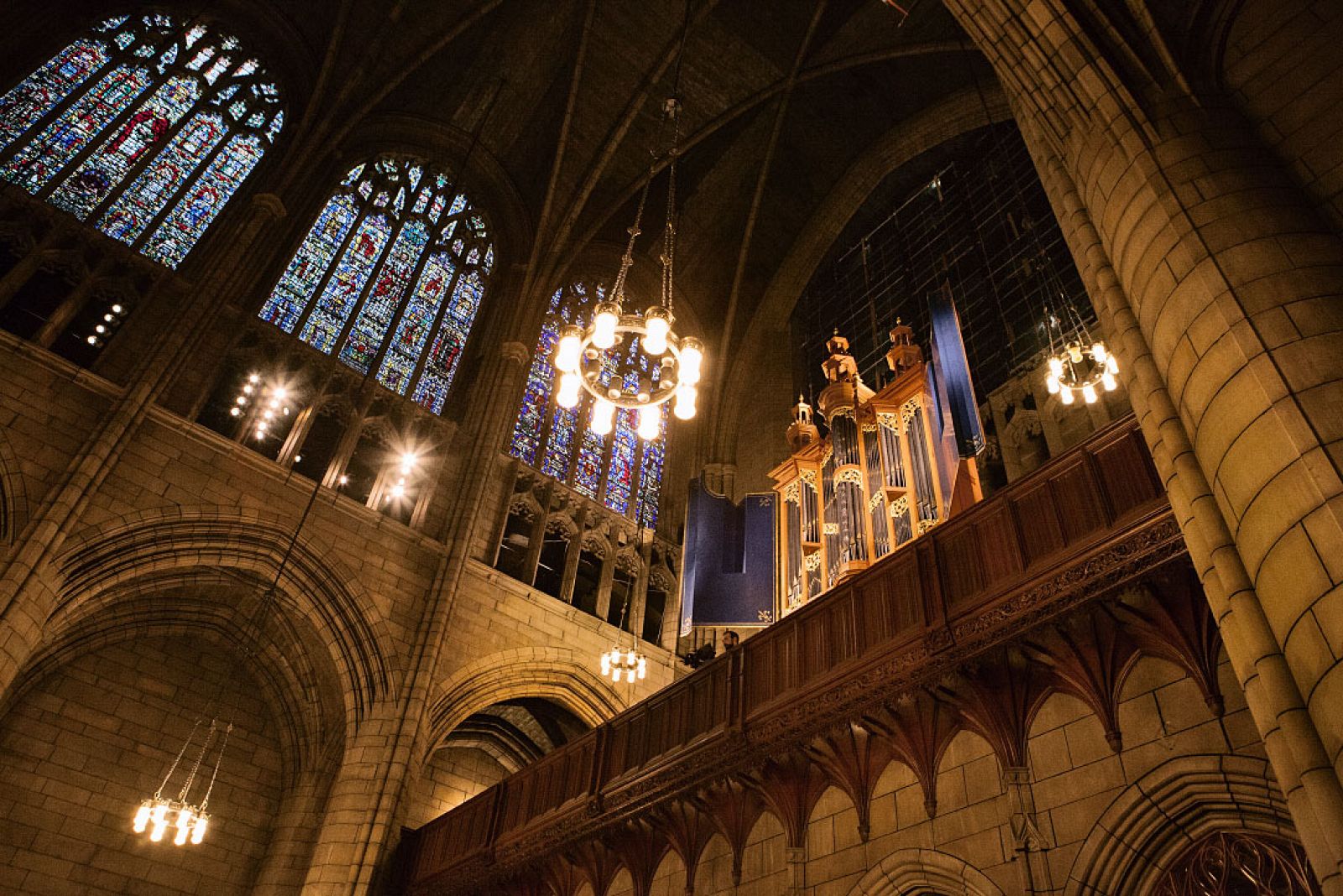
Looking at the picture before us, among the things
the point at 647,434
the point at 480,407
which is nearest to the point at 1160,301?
the point at 647,434

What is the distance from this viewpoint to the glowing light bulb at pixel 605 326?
8438mm

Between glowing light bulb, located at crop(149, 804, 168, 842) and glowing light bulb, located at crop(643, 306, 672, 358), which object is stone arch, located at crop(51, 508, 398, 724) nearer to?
glowing light bulb, located at crop(149, 804, 168, 842)

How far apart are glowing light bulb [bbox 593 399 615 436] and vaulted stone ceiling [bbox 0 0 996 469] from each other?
9085mm

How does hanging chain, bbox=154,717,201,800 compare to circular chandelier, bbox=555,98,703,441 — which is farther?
hanging chain, bbox=154,717,201,800

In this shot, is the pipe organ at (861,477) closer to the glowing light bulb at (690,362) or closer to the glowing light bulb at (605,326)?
the glowing light bulb at (690,362)

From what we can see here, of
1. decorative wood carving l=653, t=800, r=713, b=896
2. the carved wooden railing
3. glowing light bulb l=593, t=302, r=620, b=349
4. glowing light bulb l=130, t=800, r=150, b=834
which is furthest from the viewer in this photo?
glowing light bulb l=130, t=800, r=150, b=834

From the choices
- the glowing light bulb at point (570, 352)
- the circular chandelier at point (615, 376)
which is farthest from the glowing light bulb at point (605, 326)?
the glowing light bulb at point (570, 352)

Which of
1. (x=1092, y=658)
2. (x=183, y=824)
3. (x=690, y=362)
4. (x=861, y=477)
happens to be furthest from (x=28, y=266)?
(x=1092, y=658)

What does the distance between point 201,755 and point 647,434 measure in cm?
918

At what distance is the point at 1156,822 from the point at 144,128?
54.2 feet

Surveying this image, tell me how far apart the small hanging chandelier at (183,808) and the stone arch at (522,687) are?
2902mm

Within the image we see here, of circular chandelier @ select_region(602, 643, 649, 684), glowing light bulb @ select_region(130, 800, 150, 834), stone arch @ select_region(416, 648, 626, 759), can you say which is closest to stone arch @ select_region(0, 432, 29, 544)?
glowing light bulb @ select_region(130, 800, 150, 834)

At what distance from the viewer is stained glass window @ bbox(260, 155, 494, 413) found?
15492 millimetres

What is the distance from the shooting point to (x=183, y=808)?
10.6 metres
